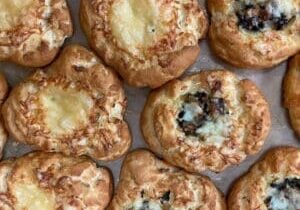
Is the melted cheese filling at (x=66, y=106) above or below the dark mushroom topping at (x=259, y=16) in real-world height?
below

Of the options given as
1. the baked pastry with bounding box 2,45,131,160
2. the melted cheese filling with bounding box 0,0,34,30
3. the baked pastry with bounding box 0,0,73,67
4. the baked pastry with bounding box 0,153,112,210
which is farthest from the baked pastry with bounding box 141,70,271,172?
the melted cheese filling with bounding box 0,0,34,30

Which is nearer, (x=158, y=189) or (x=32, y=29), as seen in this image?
(x=32, y=29)

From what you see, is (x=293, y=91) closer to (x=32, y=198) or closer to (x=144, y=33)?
(x=144, y=33)

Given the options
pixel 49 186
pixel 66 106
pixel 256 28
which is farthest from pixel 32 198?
pixel 256 28

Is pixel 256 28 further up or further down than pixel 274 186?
further up

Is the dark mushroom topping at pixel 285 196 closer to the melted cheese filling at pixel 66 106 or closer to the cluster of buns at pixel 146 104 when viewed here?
the cluster of buns at pixel 146 104

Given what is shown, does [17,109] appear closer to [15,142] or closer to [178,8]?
[15,142]

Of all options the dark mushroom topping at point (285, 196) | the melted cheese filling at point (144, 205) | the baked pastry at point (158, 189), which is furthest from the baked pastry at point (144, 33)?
the dark mushroom topping at point (285, 196)
